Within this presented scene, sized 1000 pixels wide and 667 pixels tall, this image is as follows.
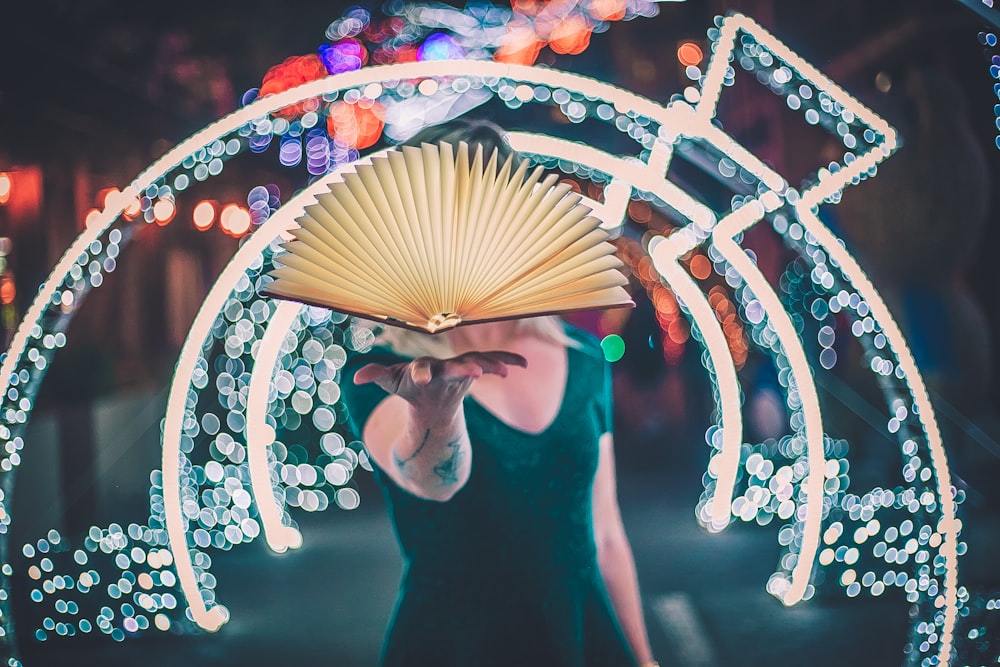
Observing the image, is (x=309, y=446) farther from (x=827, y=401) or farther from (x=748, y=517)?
(x=827, y=401)

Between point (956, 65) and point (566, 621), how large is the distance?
2.54 meters

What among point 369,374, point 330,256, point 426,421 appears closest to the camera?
point 369,374

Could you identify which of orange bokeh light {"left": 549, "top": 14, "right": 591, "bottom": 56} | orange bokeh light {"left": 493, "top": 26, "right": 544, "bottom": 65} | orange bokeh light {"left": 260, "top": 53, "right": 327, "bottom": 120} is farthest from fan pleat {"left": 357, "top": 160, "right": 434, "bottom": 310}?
orange bokeh light {"left": 549, "top": 14, "right": 591, "bottom": 56}

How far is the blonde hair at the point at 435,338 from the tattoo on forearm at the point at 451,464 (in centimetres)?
37

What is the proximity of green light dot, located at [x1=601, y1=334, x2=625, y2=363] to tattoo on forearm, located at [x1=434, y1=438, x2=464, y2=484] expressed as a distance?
2.27 ft

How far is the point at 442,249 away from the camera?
8.39ft

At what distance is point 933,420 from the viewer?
3.06 meters

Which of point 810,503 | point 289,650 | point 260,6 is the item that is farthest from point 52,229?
point 810,503

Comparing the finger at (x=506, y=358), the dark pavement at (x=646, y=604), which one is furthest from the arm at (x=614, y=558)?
the finger at (x=506, y=358)

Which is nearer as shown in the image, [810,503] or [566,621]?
[566,621]

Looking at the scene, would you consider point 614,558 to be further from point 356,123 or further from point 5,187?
point 5,187

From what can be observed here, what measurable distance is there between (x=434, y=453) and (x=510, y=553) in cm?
51

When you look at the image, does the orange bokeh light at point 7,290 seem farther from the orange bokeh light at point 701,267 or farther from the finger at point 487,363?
the orange bokeh light at point 701,267

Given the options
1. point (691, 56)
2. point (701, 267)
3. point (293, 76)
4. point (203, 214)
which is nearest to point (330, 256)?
point (203, 214)
